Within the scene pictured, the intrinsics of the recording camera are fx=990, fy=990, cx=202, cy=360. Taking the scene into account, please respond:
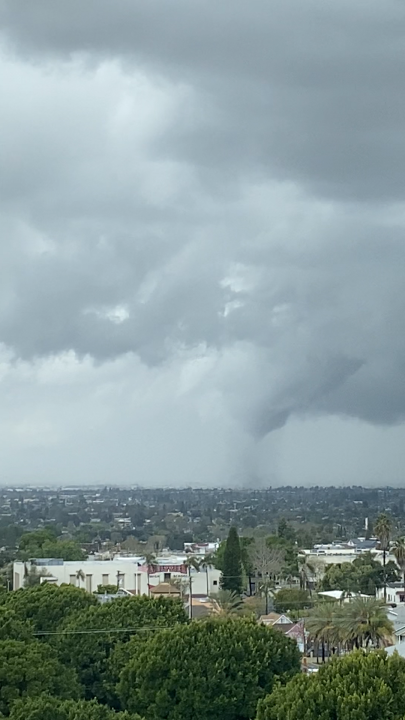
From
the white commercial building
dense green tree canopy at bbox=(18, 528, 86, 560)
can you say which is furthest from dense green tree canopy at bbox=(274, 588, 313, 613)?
dense green tree canopy at bbox=(18, 528, 86, 560)

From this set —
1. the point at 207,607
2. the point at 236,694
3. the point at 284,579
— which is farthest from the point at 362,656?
the point at 284,579

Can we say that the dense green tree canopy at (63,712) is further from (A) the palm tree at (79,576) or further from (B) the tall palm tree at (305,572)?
(B) the tall palm tree at (305,572)

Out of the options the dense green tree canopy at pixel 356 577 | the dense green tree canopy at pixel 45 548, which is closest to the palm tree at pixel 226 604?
the dense green tree canopy at pixel 356 577

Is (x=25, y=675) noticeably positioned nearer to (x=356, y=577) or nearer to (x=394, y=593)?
(x=394, y=593)

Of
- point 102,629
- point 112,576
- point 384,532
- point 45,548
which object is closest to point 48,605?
point 102,629

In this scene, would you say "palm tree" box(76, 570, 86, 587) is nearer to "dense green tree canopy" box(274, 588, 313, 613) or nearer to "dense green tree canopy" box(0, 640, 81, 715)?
"dense green tree canopy" box(274, 588, 313, 613)
